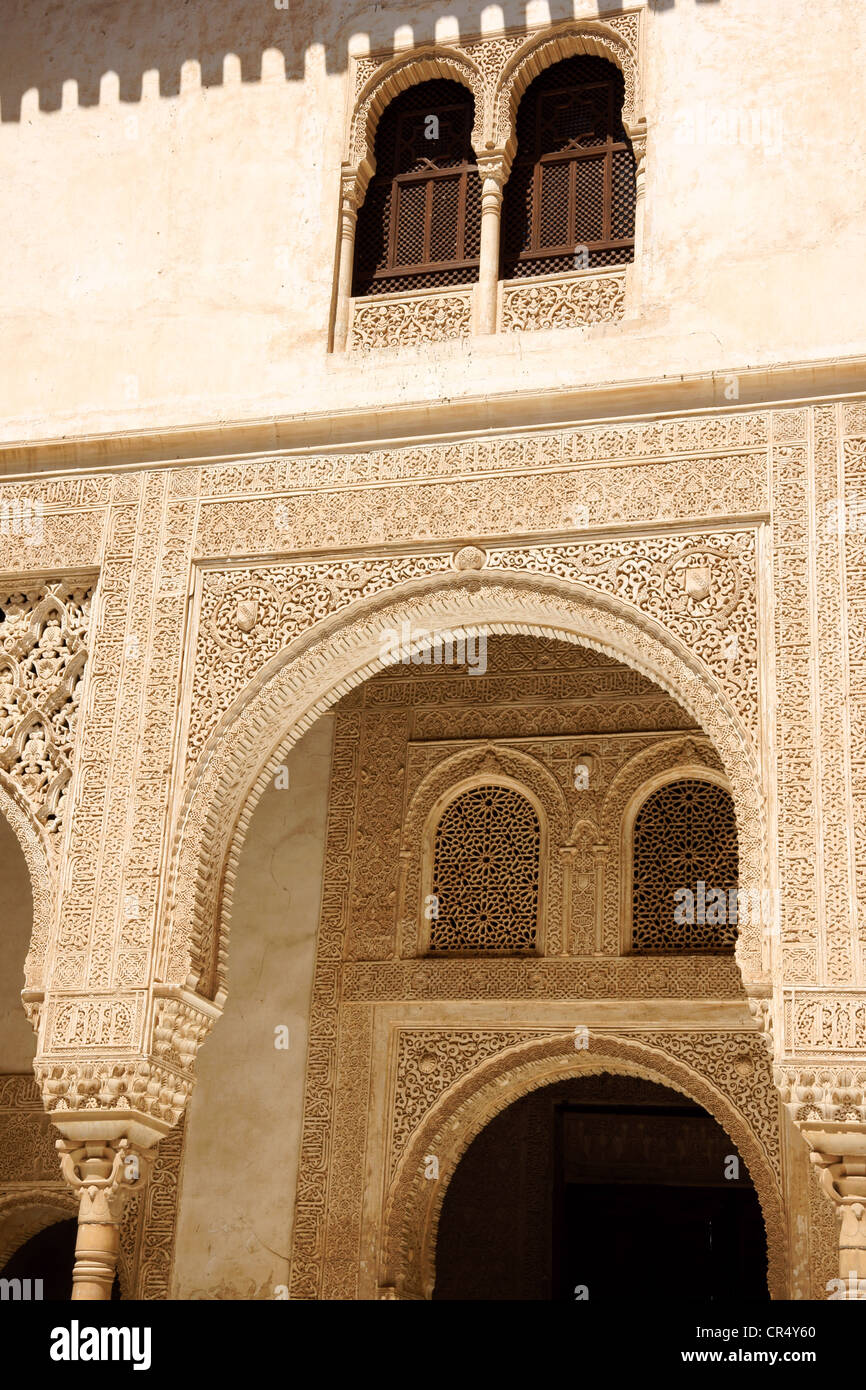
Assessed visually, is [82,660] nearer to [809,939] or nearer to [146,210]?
[146,210]

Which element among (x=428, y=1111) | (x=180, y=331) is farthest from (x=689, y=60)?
(x=428, y=1111)

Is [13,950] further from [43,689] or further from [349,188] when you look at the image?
[349,188]

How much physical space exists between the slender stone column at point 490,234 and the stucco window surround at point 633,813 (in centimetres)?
206

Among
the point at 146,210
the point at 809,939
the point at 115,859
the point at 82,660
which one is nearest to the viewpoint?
the point at 809,939

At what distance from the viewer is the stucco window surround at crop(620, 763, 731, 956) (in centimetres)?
670

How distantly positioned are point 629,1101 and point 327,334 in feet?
13.8

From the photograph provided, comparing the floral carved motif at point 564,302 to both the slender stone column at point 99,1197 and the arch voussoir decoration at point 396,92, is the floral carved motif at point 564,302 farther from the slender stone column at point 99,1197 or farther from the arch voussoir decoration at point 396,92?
the slender stone column at point 99,1197

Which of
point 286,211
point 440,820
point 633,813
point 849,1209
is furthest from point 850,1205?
point 286,211

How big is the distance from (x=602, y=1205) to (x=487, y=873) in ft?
6.83

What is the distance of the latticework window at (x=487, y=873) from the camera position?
688 cm

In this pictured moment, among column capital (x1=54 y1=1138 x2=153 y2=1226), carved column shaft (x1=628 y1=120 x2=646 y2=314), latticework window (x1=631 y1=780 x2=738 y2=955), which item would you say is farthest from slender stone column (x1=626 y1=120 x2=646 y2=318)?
column capital (x1=54 y1=1138 x2=153 y2=1226)

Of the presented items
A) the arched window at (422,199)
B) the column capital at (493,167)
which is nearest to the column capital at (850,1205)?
the arched window at (422,199)

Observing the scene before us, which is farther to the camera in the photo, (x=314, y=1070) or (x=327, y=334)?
(x=314, y=1070)

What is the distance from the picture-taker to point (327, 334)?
5.90 metres
